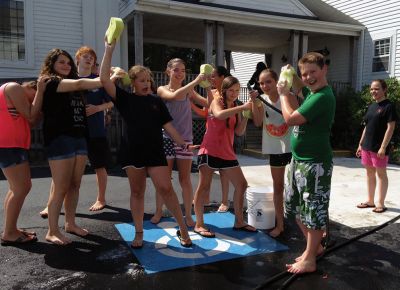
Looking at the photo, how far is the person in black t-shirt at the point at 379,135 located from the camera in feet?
14.8

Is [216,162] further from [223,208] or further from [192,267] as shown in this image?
[223,208]

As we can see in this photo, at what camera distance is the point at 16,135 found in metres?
3.29

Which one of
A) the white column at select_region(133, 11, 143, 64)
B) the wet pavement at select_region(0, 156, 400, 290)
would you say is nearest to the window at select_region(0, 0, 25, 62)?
the white column at select_region(133, 11, 143, 64)

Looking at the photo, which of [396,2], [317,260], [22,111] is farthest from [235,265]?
[396,2]

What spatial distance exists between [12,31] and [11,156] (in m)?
8.31

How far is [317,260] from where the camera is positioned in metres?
3.15

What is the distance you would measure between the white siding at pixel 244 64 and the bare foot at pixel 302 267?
15236mm

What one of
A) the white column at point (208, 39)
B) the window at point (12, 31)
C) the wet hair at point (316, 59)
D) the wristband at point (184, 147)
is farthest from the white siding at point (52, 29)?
the wet hair at point (316, 59)

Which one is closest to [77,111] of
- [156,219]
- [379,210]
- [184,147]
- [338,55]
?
[184,147]

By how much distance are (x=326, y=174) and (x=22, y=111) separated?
105 inches

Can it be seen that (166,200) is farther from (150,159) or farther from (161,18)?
(161,18)

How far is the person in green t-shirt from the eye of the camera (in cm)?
276

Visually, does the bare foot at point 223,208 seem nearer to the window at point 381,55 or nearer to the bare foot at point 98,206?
the bare foot at point 98,206

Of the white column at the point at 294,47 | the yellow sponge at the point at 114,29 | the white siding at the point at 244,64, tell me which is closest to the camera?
the yellow sponge at the point at 114,29
